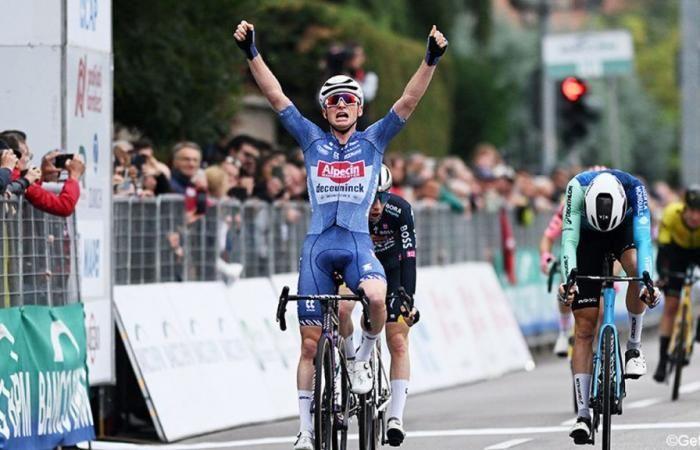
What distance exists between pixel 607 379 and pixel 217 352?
5.23m

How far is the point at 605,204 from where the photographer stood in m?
12.3

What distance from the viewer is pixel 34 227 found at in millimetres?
13617

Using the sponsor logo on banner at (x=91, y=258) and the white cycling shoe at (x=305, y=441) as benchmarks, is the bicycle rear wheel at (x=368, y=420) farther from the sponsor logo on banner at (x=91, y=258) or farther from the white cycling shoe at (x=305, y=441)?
the sponsor logo on banner at (x=91, y=258)

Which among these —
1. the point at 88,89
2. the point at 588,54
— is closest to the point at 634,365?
the point at 88,89

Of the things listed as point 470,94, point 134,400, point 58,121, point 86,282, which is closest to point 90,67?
point 58,121

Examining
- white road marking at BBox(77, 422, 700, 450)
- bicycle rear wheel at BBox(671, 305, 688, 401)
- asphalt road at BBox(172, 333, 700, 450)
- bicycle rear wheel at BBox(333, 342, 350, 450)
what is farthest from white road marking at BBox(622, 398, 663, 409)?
bicycle rear wheel at BBox(333, 342, 350, 450)

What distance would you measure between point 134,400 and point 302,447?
4740 mm

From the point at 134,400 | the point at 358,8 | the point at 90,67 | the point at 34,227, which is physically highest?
the point at 358,8

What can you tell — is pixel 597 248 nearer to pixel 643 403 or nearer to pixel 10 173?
pixel 10 173

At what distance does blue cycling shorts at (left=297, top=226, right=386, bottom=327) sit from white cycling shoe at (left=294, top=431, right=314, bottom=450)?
0.71m

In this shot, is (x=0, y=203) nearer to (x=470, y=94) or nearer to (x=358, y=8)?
(x=358, y=8)

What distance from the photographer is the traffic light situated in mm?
28531

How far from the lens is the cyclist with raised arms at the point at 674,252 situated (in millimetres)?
17953

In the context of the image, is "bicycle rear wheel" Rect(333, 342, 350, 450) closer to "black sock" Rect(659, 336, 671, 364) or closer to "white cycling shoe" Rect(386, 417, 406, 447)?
"white cycling shoe" Rect(386, 417, 406, 447)
